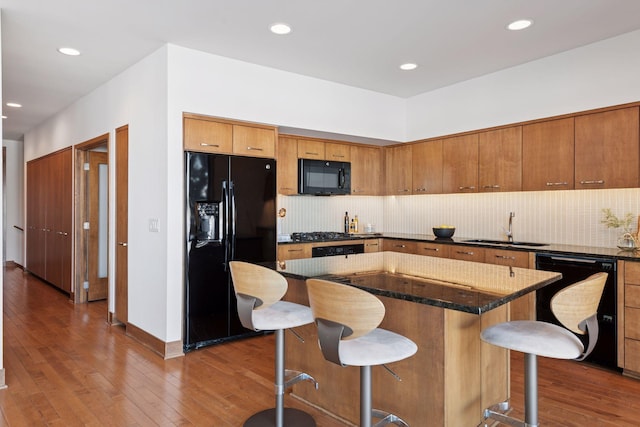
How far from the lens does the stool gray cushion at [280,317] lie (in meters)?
2.24

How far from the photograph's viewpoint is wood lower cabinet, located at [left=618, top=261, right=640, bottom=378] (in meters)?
3.24

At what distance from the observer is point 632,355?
10.7 ft

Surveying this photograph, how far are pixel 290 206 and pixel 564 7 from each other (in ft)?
11.5

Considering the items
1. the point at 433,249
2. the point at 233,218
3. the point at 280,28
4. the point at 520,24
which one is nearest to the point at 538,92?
the point at 520,24

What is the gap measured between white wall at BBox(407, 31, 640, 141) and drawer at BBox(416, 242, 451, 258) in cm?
141

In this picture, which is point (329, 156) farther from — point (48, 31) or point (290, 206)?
point (48, 31)

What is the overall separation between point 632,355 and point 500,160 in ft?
7.25

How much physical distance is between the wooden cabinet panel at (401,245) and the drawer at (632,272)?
220 centimetres

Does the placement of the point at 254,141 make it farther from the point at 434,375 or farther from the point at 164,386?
the point at 434,375

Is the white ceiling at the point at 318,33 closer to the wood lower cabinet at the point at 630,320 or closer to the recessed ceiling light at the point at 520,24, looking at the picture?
the recessed ceiling light at the point at 520,24

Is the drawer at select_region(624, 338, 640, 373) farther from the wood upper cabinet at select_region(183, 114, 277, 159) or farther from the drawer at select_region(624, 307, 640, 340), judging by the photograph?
the wood upper cabinet at select_region(183, 114, 277, 159)

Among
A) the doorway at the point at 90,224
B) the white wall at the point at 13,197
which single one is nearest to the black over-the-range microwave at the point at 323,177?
the doorway at the point at 90,224

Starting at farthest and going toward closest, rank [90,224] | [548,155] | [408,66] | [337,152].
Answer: [90,224], [337,152], [408,66], [548,155]

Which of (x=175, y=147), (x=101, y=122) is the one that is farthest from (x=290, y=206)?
(x=101, y=122)
